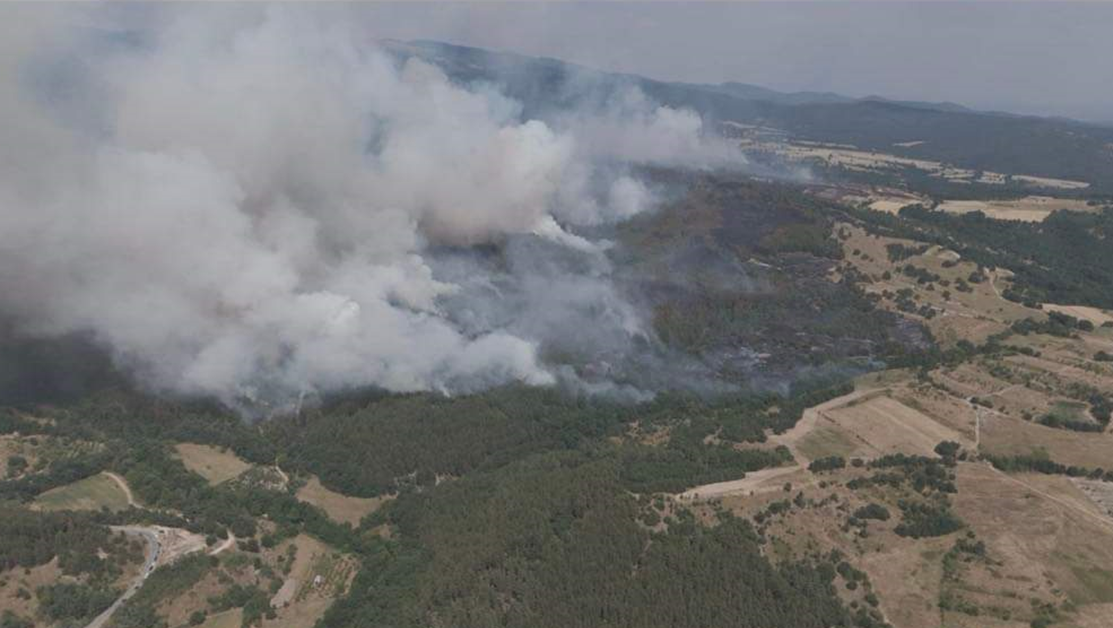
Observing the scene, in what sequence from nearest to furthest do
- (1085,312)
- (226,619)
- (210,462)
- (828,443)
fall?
(226,619) → (828,443) → (210,462) → (1085,312)

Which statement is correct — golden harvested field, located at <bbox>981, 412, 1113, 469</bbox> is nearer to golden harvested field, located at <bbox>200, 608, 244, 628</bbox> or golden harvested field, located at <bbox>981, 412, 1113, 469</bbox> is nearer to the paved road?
golden harvested field, located at <bbox>200, 608, 244, 628</bbox>

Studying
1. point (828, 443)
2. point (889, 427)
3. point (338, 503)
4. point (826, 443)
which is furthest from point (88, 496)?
point (889, 427)

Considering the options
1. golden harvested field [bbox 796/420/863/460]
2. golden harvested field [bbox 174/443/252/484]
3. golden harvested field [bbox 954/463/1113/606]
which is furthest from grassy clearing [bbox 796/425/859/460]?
Result: golden harvested field [bbox 174/443/252/484]

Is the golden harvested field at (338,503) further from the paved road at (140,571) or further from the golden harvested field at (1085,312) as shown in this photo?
the golden harvested field at (1085,312)

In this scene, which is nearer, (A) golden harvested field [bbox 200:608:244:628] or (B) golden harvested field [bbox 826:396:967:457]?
(A) golden harvested field [bbox 200:608:244:628]

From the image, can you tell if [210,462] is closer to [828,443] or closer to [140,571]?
[140,571]

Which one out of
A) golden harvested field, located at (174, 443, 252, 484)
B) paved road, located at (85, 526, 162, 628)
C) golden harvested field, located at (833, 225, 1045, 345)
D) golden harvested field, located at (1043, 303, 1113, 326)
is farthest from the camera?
golden harvested field, located at (1043, 303, 1113, 326)
